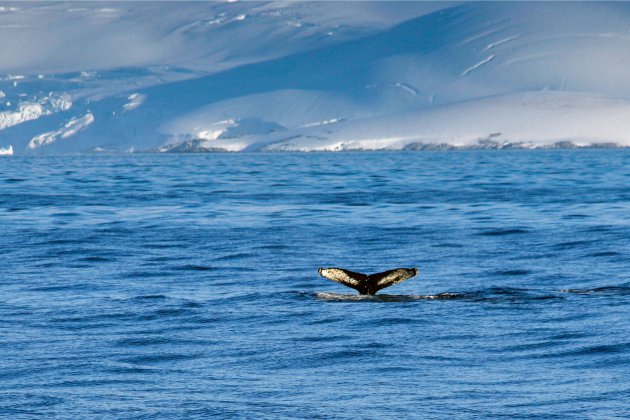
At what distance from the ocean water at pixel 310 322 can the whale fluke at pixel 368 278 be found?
220 mm

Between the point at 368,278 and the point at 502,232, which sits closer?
the point at 368,278

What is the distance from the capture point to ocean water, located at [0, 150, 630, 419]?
24.2 ft

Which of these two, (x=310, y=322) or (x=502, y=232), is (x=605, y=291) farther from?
(x=502, y=232)

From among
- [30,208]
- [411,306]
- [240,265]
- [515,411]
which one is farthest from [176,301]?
[30,208]

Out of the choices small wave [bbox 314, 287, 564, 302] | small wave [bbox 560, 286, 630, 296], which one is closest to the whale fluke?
small wave [bbox 314, 287, 564, 302]

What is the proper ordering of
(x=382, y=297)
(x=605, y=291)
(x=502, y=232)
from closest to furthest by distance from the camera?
(x=382, y=297) → (x=605, y=291) → (x=502, y=232)

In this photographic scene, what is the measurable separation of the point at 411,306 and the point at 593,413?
424 cm

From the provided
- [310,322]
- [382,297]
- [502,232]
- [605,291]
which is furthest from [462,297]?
[502,232]

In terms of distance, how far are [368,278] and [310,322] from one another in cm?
156

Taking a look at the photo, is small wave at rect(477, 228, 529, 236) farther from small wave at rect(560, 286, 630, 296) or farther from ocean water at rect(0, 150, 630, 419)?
small wave at rect(560, 286, 630, 296)

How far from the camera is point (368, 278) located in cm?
1179

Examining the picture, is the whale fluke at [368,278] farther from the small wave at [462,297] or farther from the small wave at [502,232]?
the small wave at [502,232]

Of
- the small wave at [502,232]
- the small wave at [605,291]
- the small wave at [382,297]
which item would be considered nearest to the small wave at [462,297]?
the small wave at [382,297]

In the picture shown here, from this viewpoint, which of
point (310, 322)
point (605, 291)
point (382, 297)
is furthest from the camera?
point (605, 291)
